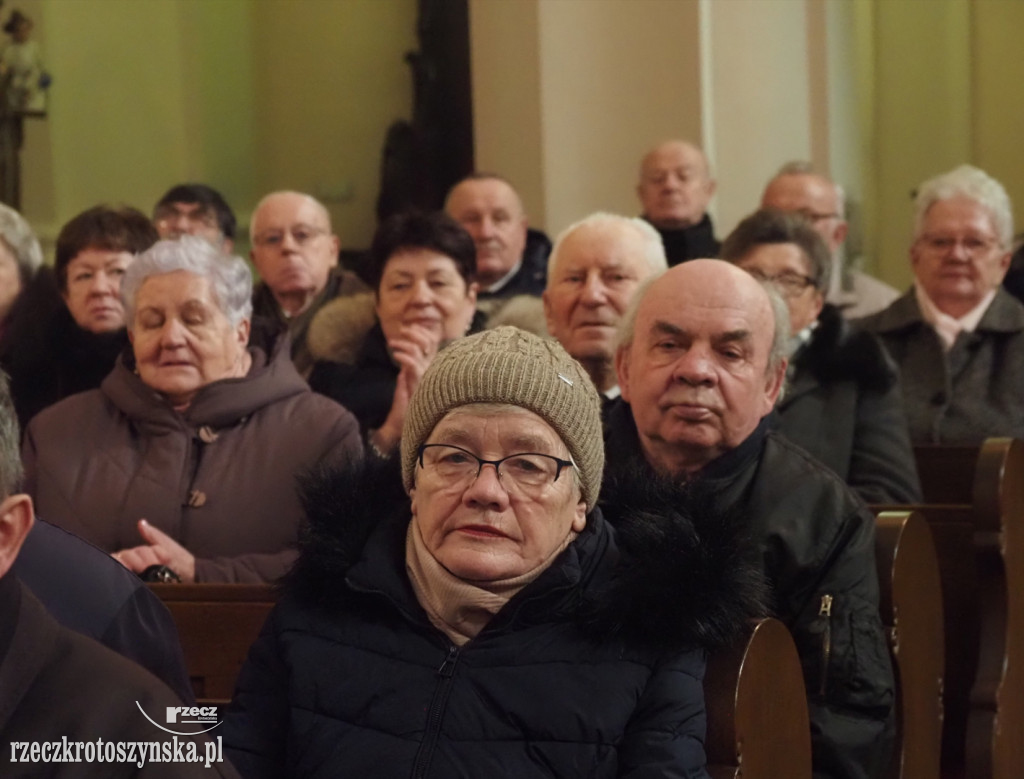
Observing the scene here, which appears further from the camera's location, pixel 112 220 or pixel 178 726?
pixel 112 220

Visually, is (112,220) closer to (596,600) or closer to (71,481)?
(71,481)

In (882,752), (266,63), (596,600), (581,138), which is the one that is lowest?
(882,752)

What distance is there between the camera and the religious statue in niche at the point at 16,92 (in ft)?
21.8

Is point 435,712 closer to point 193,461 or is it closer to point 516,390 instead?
point 516,390

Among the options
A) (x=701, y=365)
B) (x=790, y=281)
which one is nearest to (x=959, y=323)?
(x=790, y=281)

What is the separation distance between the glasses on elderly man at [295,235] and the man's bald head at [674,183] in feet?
3.78

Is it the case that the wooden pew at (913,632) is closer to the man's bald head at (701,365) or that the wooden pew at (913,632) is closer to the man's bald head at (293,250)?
the man's bald head at (701,365)

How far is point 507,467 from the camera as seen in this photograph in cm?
203

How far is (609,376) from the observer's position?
3496mm

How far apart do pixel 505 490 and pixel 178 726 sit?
0.79 m

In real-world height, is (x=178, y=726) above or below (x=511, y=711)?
above

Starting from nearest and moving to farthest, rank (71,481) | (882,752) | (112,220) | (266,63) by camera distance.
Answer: (882,752), (71,481), (112,220), (266,63)

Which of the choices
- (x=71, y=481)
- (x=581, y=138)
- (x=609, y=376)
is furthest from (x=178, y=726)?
(x=581, y=138)

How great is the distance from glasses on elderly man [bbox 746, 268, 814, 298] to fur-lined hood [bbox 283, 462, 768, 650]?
5.07 ft
